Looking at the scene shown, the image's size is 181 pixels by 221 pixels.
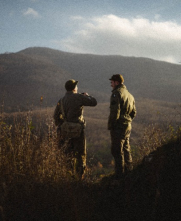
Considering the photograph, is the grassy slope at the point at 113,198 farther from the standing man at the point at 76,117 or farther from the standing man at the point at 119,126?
the standing man at the point at 76,117

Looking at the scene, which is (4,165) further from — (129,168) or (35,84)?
(35,84)

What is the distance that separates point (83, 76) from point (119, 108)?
197 feet

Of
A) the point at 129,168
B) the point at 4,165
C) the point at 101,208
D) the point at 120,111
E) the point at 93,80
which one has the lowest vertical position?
the point at 101,208

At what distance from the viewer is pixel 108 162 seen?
12688 mm

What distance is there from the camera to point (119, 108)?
12.4 feet

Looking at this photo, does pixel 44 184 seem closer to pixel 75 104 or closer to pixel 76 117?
pixel 76 117

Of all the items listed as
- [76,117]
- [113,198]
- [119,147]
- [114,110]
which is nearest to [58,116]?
[76,117]

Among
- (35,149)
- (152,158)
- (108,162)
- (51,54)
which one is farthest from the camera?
(51,54)

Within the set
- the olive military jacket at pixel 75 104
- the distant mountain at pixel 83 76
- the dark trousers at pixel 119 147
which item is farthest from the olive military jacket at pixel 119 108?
the distant mountain at pixel 83 76

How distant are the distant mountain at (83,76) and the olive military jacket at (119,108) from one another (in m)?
28.3

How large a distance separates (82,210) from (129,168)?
4.95 ft

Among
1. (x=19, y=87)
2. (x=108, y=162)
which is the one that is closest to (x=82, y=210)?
(x=108, y=162)

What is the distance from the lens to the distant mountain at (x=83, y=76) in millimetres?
42906

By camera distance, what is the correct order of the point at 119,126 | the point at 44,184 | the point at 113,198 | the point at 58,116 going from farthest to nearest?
the point at 58,116 → the point at 119,126 → the point at 113,198 → the point at 44,184
